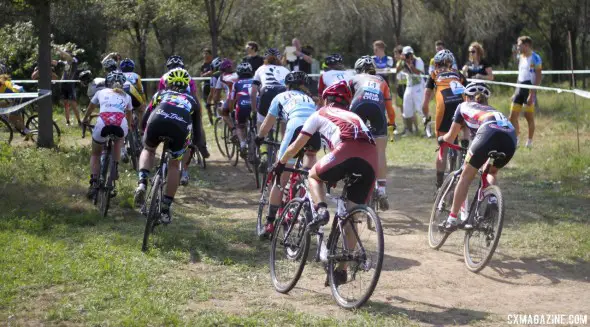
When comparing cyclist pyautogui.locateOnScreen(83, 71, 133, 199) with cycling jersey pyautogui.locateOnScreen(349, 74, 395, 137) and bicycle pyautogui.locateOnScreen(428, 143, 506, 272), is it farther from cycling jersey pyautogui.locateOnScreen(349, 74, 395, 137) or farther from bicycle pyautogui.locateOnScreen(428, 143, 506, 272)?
bicycle pyautogui.locateOnScreen(428, 143, 506, 272)

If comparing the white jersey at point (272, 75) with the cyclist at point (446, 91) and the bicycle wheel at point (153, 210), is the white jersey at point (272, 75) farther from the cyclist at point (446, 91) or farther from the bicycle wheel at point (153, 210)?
the bicycle wheel at point (153, 210)

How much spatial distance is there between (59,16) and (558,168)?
68.7 ft

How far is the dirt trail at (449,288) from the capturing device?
23.5 ft

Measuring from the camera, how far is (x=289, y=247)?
25.7 feet

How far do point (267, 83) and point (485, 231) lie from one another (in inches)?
229

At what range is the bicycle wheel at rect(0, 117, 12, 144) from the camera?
1783cm

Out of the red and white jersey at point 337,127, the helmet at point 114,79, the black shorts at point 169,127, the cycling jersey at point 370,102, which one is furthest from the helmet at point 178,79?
the red and white jersey at point 337,127

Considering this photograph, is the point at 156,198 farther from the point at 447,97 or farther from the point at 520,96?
the point at 520,96

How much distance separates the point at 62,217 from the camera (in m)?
10.6

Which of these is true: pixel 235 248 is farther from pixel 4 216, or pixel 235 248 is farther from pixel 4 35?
pixel 4 35

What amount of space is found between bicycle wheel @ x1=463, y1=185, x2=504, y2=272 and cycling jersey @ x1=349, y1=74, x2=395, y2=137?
2350 mm

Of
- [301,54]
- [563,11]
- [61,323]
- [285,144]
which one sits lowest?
[61,323]

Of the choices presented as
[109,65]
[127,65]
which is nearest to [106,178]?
[109,65]

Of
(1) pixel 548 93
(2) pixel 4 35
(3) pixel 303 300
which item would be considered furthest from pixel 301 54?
(3) pixel 303 300
